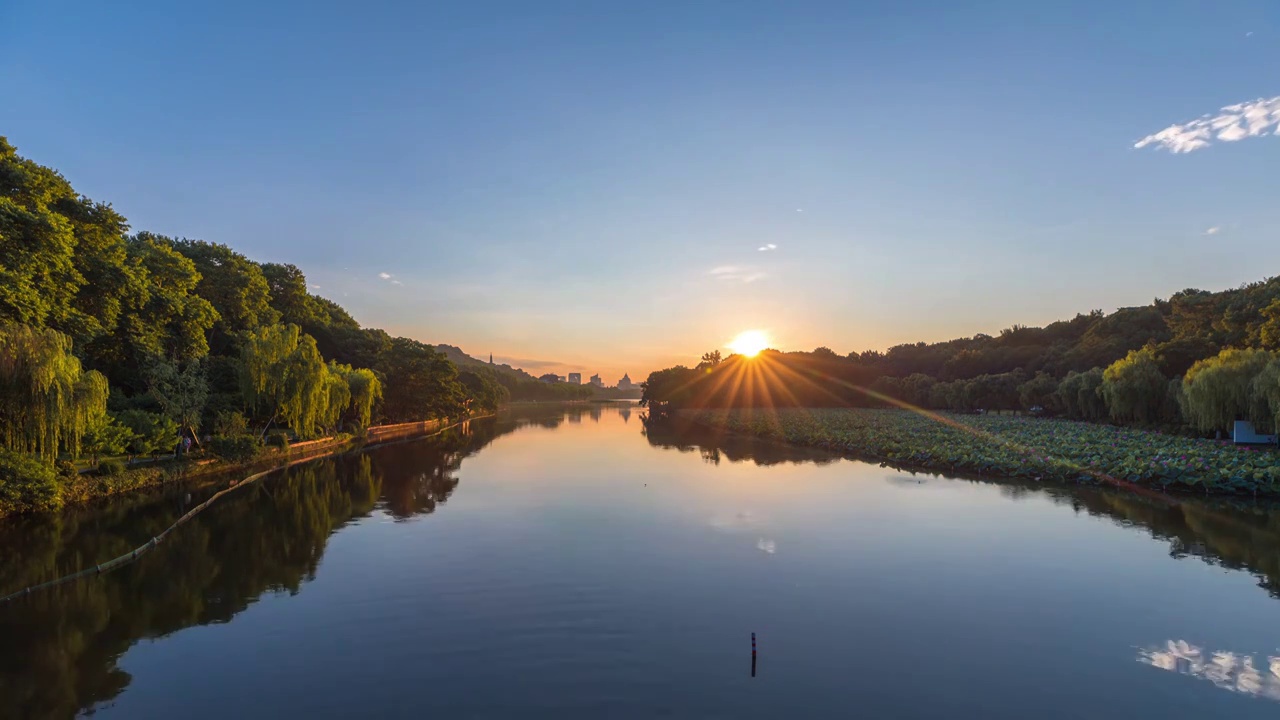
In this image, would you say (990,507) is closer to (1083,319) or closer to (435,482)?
(435,482)

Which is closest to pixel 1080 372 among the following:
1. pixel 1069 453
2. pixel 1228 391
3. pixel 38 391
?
pixel 1228 391

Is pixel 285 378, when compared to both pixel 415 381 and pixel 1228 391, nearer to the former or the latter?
pixel 415 381

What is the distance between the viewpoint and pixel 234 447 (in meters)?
32.6

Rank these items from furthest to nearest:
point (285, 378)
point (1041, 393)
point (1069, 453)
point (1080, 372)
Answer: point (1080, 372) → point (1041, 393) → point (285, 378) → point (1069, 453)

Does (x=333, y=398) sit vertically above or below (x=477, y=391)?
below

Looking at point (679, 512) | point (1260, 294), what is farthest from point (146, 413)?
point (1260, 294)

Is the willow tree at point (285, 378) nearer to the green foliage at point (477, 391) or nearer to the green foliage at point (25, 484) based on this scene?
the green foliage at point (25, 484)

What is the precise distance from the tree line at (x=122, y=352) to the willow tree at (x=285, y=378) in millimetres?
80

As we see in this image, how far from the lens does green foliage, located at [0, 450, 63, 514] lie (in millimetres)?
19078

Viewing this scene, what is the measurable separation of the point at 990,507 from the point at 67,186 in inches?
1715

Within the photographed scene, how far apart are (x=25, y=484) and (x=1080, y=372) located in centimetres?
9062

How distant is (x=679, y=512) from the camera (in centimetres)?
2486

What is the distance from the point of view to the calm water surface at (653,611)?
390 inches

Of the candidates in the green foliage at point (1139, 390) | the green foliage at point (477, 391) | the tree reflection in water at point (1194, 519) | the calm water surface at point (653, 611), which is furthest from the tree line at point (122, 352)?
the green foliage at point (1139, 390)
